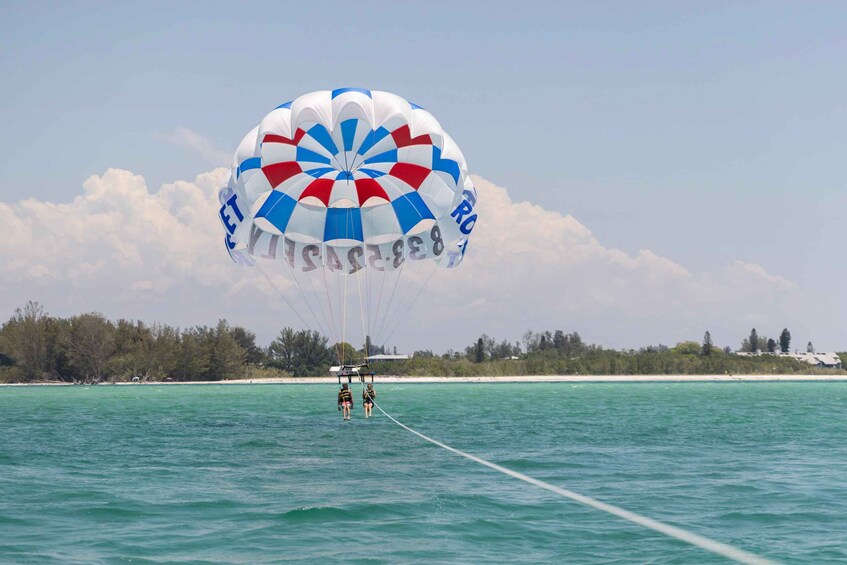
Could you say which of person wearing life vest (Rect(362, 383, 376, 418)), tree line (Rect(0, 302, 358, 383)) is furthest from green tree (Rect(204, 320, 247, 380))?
person wearing life vest (Rect(362, 383, 376, 418))

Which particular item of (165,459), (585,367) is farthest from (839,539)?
(585,367)

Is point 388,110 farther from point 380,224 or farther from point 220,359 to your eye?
point 220,359

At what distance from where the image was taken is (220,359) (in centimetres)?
15762

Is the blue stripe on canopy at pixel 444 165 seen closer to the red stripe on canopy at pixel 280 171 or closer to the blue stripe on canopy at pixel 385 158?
the blue stripe on canopy at pixel 385 158

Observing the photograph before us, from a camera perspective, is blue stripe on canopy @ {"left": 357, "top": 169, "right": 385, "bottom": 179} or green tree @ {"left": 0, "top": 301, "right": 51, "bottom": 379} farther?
green tree @ {"left": 0, "top": 301, "right": 51, "bottom": 379}

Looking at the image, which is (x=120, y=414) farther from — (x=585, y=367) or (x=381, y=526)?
(x=585, y=367)

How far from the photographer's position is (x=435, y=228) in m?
32.3

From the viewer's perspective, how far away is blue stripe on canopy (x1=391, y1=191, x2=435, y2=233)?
31.5 metres

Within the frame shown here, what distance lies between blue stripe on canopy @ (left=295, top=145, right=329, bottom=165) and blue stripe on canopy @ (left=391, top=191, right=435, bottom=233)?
9.90ft

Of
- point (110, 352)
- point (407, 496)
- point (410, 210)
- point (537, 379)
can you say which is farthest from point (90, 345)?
point (407, 496)

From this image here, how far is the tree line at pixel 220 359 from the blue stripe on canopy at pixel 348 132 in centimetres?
10439

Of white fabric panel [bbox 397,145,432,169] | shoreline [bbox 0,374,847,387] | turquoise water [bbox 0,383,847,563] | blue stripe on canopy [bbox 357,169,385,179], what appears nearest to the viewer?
turquoise water [bbox 0,383,847,563]

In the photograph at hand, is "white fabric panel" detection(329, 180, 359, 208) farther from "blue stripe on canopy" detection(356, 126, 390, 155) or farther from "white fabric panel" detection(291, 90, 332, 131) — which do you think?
"white fabric panel" detection(291, 90, 332, 131)

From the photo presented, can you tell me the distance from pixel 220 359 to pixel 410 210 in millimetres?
130859
